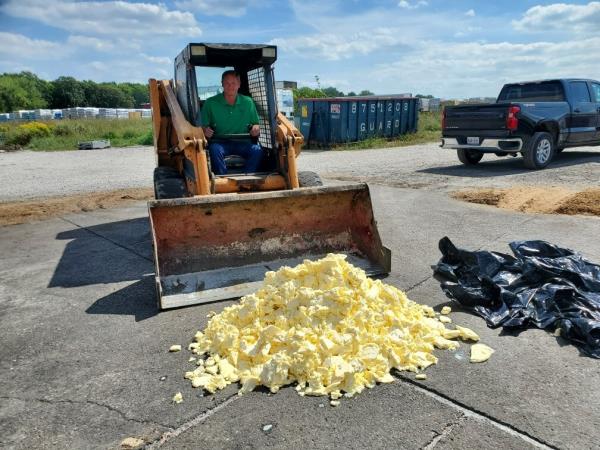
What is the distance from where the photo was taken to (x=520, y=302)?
4.22 m

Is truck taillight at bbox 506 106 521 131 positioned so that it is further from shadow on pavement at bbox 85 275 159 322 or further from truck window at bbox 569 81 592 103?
shadow on pavement at bbox 85 275 159 322

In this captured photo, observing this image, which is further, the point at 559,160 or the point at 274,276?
the point at 559,160

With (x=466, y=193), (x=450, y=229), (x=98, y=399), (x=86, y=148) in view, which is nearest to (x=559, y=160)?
(x=466, y=193)

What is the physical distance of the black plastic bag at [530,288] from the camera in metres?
3.93

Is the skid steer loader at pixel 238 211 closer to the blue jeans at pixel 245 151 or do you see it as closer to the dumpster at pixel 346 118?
the blue jeans at pixel 245 151

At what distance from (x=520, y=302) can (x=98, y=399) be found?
11.0 feet

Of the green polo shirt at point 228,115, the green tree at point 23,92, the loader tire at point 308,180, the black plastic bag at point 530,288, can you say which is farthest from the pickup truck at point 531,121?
the green tree at point 23,92

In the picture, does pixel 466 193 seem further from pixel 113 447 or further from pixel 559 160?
pixel 113 447

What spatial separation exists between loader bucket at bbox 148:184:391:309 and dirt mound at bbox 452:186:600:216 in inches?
162

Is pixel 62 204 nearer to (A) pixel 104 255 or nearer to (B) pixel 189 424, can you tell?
(A) pixel 104 255

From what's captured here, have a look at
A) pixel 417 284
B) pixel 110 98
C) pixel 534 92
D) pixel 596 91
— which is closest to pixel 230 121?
pixel 417 284

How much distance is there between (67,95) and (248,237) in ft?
322

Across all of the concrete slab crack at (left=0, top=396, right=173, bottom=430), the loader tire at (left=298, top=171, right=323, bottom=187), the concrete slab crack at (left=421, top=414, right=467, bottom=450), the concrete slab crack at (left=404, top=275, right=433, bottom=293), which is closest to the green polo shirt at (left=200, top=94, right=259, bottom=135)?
the loader tire at (left=298, top=171, right=323, bottom=187)

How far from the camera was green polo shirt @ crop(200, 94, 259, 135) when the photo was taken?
6.49 m
